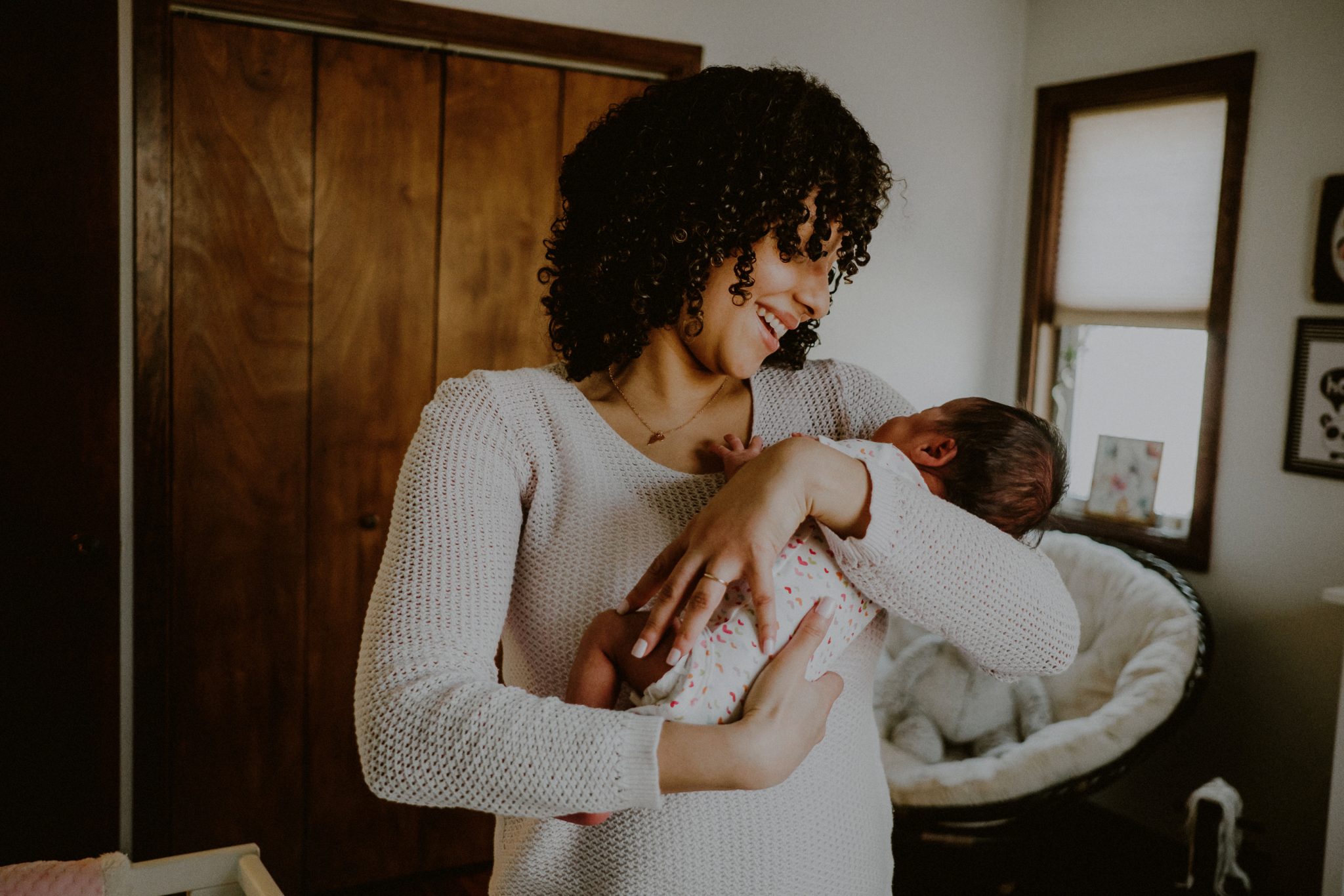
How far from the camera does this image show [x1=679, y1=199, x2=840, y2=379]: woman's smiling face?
1.19m

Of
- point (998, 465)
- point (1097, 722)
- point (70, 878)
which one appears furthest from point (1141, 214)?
point (70, 878)

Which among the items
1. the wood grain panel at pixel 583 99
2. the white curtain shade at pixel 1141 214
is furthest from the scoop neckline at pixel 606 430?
the white curtain shade at pixel 1141 214

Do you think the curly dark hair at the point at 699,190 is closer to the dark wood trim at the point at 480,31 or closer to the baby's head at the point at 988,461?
the baby's head at the point at 988,461

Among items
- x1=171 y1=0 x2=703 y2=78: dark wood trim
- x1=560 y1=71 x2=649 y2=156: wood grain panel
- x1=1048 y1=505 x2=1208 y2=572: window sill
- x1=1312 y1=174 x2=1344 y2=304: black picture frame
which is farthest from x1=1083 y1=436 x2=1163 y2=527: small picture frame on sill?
x1=560 y1=71 x2=649 y2=156: wood grain panel

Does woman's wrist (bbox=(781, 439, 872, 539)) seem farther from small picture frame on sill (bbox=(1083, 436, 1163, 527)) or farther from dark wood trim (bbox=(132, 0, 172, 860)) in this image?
small picture frame on sill (bbox=(1083, 436, 1163, 527))

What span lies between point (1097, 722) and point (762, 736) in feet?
7.20

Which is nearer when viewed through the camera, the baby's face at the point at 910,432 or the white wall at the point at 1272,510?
the baby's face at the point at 910,432

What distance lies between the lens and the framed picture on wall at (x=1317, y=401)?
295 cm

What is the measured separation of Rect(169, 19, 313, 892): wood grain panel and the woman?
163 centimetres

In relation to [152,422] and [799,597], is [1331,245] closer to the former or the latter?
[799,597]

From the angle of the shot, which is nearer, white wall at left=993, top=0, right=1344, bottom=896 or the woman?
the woman

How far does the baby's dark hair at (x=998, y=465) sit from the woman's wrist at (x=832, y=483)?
1.38ft

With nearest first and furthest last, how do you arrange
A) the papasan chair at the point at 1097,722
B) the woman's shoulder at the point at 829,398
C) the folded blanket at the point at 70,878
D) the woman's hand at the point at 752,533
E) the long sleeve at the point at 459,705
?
1. the long sleeve at the point at 459,705
2. the woman's hand at the point at 752,533
3. the folded blanket at the point at 70,878
4. the woman's shoulder at the point at 829,398
5. the papasan chair at the point at 1097,722

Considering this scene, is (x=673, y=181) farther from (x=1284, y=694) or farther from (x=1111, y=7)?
(x=1111, y=7)
